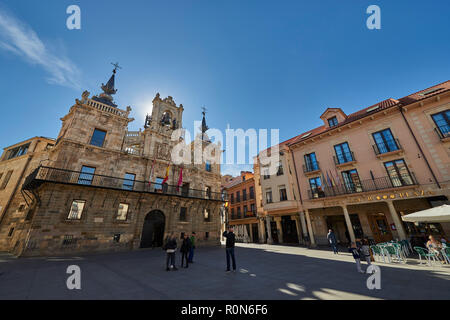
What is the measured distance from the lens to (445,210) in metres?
8.12

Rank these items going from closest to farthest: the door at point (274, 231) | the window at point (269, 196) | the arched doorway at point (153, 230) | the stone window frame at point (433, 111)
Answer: the stone window frame at point (433, 111) → the arched doorway at point (153, 230) → the window at point (269, 196) → the door at point (274, 231)

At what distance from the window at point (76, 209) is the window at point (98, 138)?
544 centimetres

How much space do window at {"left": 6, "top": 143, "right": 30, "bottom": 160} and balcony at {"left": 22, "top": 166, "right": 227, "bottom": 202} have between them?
31.2 feet

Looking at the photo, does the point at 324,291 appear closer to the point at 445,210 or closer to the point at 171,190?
the point at 445,210

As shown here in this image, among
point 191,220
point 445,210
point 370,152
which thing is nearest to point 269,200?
point 191,220

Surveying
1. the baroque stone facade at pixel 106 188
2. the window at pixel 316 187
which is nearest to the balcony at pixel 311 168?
the window at pixel 316 187

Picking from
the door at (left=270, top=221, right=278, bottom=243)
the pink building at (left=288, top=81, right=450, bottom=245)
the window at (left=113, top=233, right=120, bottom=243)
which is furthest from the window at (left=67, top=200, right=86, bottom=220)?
the door at (left=270, top=221, right=278, bottom=243)

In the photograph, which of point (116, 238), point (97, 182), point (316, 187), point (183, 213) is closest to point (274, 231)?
point (316, 187)

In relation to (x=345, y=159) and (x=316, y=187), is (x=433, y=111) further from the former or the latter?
(x=316, y=187)

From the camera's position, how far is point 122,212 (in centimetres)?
1525

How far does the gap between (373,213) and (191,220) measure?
58.1ft

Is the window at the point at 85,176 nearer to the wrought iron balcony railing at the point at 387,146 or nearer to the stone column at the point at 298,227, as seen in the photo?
the stone column at the point at 298,227

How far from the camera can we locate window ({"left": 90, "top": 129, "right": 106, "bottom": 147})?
636 inches

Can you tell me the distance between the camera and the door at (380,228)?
1510cm
